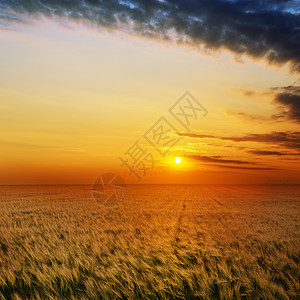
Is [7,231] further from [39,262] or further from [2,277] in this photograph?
[2,277]

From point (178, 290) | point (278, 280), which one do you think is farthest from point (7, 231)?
point (278, 280)

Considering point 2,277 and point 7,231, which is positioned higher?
point 2,277

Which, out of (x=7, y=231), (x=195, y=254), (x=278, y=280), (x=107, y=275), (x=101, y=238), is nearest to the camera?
(x=107, y=275)

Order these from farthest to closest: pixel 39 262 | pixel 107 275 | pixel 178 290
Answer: pixel 39 262
pixel 107 275
pixel 178 290

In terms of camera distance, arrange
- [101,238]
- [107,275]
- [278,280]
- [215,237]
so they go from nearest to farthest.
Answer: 1. [107,275]
2. [278,280]
3. [101,238]
4. [215,237]

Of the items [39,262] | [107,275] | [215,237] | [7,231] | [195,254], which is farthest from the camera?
[7,231]

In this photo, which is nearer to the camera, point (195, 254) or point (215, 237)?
point (195, 254)

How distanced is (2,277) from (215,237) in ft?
23.2

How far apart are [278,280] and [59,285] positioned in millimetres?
4282

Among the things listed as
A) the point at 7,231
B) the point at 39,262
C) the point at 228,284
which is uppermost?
the point at 228,284

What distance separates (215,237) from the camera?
10172mm

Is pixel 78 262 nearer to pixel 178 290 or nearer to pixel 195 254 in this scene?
pixel 178 290

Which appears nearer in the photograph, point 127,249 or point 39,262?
point 39,262

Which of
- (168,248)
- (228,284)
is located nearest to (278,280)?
(228,284)
